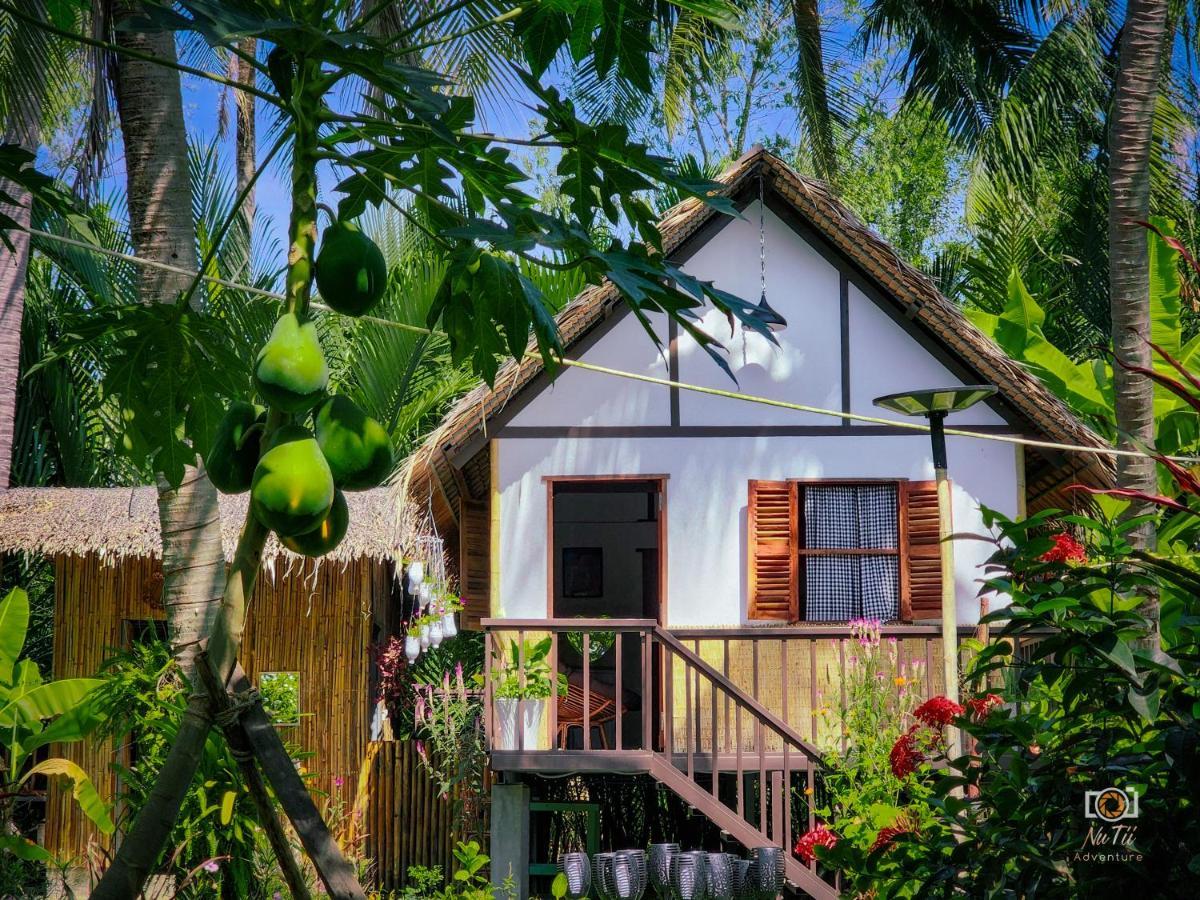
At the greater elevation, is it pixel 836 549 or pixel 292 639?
pixel 836 549

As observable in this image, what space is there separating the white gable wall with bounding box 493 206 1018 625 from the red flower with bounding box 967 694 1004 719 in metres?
4.43

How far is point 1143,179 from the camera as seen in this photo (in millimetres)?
6199

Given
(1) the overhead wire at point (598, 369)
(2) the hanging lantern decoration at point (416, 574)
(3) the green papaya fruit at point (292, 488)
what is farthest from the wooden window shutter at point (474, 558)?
(3) the green papaya fruit at point (292, 488)

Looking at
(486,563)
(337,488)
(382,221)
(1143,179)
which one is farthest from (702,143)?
(337,488)

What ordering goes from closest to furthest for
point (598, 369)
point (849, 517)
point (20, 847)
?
point (598, 369)
point (20, 847)
point (849, 517)

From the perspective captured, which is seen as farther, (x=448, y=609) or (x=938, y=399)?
(x=448, y=609)

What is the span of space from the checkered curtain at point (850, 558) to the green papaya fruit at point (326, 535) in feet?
26.4

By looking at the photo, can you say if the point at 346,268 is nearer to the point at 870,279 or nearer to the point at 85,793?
the point at 85,793

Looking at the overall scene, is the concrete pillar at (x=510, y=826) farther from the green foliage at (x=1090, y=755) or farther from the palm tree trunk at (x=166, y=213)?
the palm tree trunk at (x=166, y=213)

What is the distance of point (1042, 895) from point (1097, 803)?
0.30 meters

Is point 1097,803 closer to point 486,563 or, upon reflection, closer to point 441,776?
point 441,776

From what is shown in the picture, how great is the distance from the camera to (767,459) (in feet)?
31.0

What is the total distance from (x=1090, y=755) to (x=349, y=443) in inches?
86.7

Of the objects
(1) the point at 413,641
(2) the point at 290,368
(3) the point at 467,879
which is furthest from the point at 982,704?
(1) the point at 413,641
